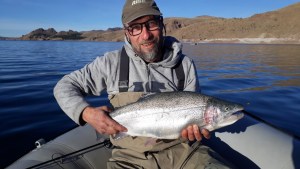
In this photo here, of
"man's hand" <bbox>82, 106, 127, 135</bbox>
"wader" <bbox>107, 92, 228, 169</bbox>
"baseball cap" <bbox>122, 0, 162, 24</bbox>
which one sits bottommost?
"wader" <bbox>107, 92, 228, 169</bbox>

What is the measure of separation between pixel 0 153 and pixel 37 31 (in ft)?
647

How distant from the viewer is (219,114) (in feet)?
11.2

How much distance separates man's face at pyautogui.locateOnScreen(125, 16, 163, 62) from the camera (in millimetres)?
3916

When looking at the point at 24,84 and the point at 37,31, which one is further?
the point at 37,31

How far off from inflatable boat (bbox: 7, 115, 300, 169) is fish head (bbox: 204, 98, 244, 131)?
3.15 feet

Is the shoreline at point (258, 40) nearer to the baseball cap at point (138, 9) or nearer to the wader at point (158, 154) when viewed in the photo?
the baseball cap at point (138, 9)

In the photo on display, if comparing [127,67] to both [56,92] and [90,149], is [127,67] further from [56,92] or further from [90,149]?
[90,149]

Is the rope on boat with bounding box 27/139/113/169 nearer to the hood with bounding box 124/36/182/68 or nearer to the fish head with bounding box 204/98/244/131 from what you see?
the hood with bounding box 124/36/182/68

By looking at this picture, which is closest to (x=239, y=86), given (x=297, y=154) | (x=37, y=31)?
(x=297, y=154)

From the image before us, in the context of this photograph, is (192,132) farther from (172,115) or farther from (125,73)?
(125,73)

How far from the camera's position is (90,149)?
440 cm

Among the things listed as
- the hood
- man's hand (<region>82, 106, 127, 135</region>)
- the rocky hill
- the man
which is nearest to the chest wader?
the man

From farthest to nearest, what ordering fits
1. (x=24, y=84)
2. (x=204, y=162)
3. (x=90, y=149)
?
(x=24, y=84), (x=90, y=149), (x=204, y=162)

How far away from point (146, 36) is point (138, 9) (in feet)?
1.25
